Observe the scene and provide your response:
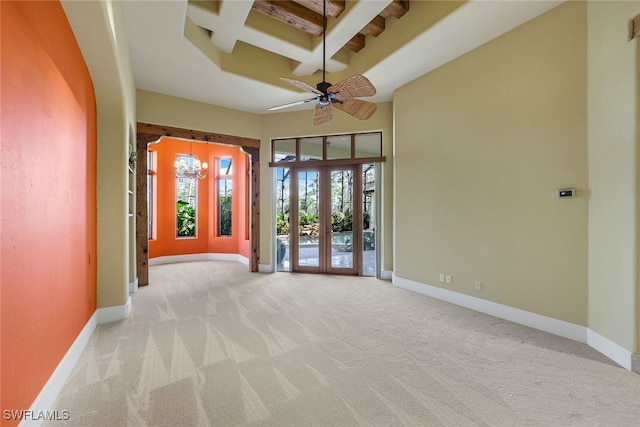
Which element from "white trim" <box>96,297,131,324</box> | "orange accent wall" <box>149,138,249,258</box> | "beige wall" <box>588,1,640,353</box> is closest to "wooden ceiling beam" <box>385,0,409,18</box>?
"beige wall" <box>588,1,640,353</box>

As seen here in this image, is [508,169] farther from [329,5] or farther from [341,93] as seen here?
[329,5]

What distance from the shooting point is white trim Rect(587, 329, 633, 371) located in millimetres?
2389

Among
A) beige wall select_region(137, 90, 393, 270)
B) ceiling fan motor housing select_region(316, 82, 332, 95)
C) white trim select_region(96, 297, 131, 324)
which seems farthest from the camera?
beige wall select_region(137, 90, 393, 270)

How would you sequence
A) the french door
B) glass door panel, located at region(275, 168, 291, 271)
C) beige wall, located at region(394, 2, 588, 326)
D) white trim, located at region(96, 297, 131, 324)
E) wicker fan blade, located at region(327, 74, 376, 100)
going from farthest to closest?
glass door panel, located at region(275, 168, 291, 271) < the french door < white trim, located at region(96, 297, 131, 324) < beige wall, located at region(394, 2, 588, 326) < wicker fan blade, located at region(327, 74, 376, 100)

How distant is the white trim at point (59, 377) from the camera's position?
5.60ft

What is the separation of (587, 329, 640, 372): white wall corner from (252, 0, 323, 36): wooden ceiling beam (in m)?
4.67

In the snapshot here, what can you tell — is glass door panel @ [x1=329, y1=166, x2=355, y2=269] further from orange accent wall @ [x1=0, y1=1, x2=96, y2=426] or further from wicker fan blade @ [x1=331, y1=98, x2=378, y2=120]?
orange accent wall @ [x1=0, y1=1, x2=96, y2=426]

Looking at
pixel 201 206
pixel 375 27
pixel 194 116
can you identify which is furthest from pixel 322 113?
pixel 201 206

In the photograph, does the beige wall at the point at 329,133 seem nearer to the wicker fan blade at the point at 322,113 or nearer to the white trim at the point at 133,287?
the wicker fan blade at the point at 322,113

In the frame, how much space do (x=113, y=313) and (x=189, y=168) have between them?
470 centimetres

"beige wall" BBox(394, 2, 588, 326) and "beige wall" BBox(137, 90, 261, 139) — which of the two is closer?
"beige wall" BBox(394, 2, 588, 326)

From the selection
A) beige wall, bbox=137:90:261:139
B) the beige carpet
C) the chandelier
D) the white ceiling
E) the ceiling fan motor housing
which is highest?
the white ceiling

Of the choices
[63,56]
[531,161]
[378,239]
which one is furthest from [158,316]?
[531,161]

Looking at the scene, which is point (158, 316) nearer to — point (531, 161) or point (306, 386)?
point (306, 386)
